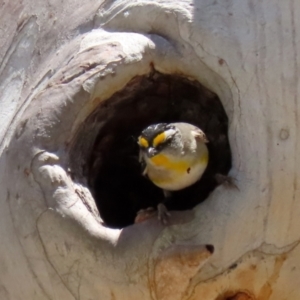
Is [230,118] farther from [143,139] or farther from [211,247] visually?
[211,247]

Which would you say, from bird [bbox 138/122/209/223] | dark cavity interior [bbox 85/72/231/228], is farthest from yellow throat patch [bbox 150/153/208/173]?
dark cavity interior [bbox 85/72/231/228]

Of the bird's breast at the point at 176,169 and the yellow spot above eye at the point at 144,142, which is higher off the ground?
the yellow spot above eye at the point at 144,142

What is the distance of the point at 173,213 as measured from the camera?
7.02 ft

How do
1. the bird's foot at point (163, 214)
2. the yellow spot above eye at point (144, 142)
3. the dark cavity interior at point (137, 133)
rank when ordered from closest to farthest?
the bird's foot at point (163, 214) → the yellow spot above eye at point (144, 142) → the dark cavity interior at point (137, 133)

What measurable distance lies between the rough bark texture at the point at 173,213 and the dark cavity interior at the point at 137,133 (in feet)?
0.31

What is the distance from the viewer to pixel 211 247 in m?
1.95

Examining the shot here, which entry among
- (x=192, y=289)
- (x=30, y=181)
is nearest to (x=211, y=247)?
(x=192, y=289)

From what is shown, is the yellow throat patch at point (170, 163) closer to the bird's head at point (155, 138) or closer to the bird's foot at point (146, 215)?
the bird's head at point (155, 138)

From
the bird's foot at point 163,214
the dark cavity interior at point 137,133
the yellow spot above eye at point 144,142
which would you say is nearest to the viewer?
the bird's foot at point 163,214

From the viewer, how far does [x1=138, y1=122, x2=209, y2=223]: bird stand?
2.31 metres

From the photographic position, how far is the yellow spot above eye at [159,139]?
2293 mm

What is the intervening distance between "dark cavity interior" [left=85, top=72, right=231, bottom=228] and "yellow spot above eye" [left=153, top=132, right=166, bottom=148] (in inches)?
8.8

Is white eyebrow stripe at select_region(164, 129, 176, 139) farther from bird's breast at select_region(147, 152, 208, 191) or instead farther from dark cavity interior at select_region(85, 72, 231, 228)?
dark cavity interior at select_region(85, 72, 231, 228)

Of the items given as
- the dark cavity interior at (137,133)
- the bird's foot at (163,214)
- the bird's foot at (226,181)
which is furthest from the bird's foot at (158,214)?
the dark cavity interior at (137,133)
